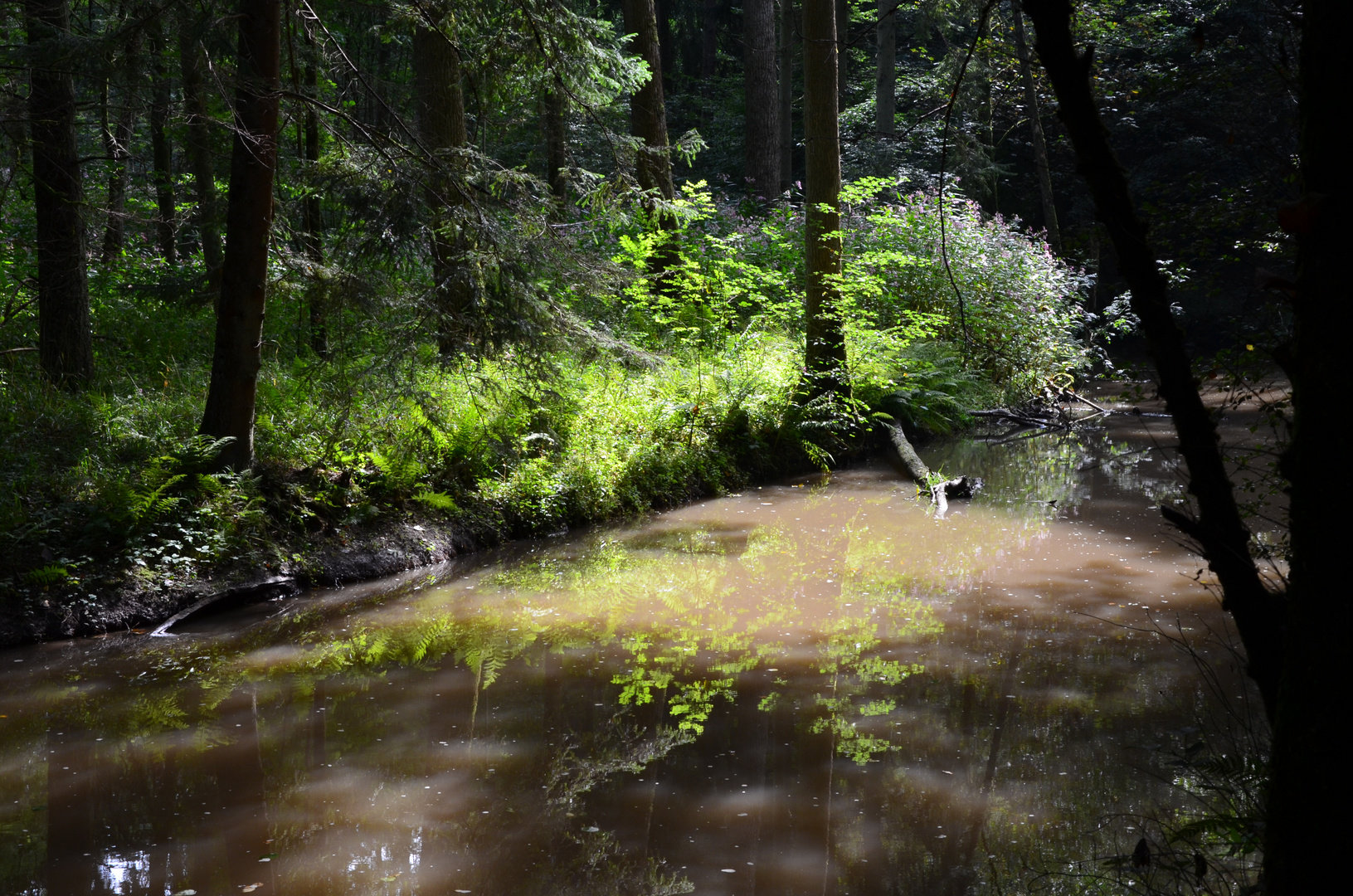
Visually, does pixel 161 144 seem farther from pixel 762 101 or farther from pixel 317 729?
pixel 317 729

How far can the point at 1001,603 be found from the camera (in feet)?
22.7

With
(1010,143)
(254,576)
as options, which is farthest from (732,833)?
(1010,143)

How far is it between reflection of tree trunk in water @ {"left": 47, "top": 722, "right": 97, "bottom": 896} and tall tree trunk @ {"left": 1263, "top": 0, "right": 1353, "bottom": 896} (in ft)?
12.8

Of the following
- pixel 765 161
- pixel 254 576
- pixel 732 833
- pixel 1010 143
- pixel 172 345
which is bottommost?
pixel 732 833

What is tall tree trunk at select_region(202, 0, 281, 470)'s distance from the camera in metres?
7.18

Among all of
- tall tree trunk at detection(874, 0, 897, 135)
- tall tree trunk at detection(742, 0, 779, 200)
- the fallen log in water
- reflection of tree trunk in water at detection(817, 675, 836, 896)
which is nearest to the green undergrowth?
the fallen log in water

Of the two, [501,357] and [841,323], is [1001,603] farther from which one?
[841,323]

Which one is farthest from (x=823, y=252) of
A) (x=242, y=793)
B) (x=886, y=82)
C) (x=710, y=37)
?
(x=710, y=37)

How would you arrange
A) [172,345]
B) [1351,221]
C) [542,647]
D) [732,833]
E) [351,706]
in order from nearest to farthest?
[1351,221] → [732,833] → [351,706] → [542,647] → [172,345]

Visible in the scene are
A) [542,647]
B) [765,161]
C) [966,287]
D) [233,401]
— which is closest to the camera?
[542,647]

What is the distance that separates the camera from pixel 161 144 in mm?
13336

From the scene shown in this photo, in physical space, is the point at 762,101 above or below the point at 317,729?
above

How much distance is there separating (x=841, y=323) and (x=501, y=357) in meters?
5.46

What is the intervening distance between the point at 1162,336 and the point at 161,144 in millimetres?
14416
